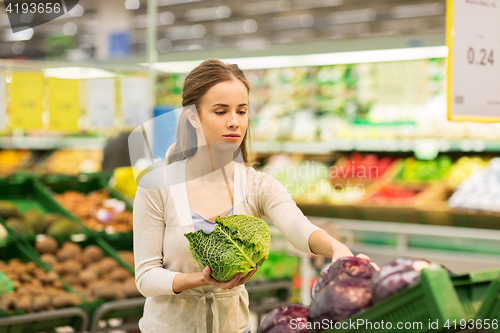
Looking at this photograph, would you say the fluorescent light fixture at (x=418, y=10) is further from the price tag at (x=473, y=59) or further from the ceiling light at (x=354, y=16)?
the price tag at (x=473, y=59)

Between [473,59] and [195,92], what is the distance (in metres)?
1.16

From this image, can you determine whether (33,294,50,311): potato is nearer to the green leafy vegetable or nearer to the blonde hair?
the blonde hair

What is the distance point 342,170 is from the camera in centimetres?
499

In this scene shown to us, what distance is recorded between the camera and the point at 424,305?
89cm

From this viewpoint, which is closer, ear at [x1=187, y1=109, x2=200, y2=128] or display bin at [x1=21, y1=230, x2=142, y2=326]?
ear at [x1=187, y1=109, x2=200, y2=128]

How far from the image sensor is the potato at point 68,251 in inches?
124

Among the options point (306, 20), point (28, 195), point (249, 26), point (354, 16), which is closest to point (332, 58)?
point (28, 195)

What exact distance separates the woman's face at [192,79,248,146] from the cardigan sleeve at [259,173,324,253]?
0.19 metres

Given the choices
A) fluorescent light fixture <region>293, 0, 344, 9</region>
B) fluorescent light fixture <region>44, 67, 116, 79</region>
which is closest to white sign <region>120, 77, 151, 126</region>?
fluorescent light fixture <region>44, 67, 116, 79</region>

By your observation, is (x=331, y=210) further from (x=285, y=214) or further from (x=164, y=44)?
(x=164, y=44)

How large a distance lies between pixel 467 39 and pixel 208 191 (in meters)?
1.19

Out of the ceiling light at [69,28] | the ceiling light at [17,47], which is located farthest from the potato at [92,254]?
the ceiling light at [17,47]

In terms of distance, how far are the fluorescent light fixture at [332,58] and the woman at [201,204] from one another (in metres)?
2.96

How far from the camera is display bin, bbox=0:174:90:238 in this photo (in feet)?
12.0
